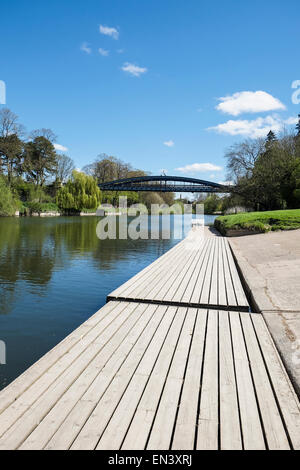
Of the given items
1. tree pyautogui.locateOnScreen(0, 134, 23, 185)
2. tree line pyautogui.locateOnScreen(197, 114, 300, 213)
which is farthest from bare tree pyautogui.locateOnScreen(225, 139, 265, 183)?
tree pyautogui.locateOnScreen(0, 134, 23, 185)

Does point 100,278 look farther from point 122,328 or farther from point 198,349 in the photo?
point 198,349

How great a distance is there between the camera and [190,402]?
2006 millimetres

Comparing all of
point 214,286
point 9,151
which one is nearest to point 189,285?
point 214,286

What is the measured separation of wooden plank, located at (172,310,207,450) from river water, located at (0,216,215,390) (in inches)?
72.2

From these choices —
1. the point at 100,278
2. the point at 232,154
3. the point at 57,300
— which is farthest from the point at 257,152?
the point at 57,300

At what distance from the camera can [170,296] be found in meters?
4.55

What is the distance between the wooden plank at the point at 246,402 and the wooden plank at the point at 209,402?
6.2 inches

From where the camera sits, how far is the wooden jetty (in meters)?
1.70

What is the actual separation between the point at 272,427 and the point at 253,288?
3.34 metres

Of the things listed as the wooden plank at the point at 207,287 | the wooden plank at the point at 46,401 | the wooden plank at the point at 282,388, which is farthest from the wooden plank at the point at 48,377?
the wooden plank at the point at 282,388

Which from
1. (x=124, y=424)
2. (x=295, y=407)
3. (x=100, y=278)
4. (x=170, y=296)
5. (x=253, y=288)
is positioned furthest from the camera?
(x=100, y=278)

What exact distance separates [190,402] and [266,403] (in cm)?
50

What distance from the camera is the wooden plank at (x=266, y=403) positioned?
5.56 ft

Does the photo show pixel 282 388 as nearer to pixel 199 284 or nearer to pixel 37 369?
pixel 37 369
